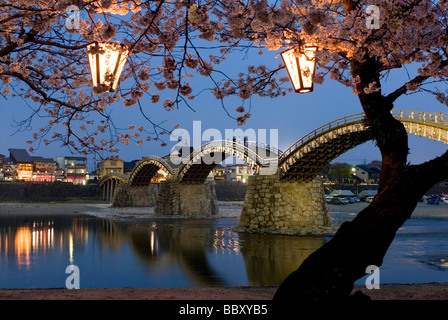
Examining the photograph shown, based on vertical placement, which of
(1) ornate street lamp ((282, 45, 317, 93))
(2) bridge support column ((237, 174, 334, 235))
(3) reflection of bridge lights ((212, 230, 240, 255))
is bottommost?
(3) reflection of bridge lights ((212, 230, 240, 255))

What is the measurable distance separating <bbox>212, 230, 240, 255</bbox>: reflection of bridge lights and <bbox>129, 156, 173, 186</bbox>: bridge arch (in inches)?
694

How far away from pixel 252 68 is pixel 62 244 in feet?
57.0

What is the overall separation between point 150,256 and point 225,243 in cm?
460

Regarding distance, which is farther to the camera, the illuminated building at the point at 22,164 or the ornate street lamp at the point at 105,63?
the illuminated building at the point at 22,164

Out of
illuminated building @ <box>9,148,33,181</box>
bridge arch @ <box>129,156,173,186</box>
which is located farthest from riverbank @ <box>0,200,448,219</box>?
illuminated building @ <box>9,148,33,181</box>

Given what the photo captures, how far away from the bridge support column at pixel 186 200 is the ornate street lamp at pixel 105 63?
3493 centimetres

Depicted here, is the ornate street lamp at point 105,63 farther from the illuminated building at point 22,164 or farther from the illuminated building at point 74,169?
the illuminated building at point 74,169

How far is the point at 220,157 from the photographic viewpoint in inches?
1451

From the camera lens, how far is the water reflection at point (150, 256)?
44.4 feet

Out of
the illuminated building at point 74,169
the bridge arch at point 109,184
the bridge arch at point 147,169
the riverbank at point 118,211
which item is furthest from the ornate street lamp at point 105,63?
the illuminated building at point 74,169

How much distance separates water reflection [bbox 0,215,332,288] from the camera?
13.5 m

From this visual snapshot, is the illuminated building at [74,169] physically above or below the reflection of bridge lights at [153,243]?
above

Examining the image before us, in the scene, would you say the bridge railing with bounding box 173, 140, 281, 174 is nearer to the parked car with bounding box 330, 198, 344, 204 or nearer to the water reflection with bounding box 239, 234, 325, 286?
the water reflection with bounding box 239, 234, 325, 286
